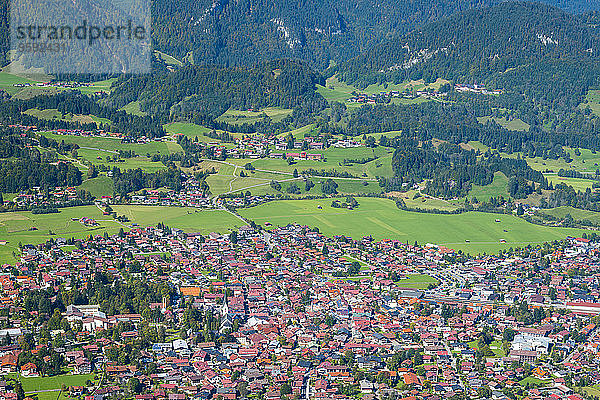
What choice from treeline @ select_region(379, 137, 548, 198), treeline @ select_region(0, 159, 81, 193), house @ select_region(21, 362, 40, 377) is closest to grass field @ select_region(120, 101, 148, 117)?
treeline @ select_region(379, 137, 548, 198)

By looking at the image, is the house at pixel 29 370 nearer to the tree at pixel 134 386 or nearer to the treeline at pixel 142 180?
the tree at pixel 134 386

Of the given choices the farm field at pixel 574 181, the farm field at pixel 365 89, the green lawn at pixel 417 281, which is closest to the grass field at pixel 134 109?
the farm field at pixel 365 89

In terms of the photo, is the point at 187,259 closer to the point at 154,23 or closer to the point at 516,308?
the point at 516,308

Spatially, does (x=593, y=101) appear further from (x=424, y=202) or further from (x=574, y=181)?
(x=424, y=202)

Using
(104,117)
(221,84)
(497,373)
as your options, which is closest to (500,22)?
(221,84)

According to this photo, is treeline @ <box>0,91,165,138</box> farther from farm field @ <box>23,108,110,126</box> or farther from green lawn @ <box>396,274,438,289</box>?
green lawn @ <box>396,274,438,289</box>

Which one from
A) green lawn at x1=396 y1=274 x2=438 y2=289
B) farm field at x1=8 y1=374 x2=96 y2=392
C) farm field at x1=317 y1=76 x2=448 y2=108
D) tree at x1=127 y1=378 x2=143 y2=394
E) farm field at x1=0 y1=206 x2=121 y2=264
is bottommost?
farm field at x1=8 y1=374 x2=96 y2=392
